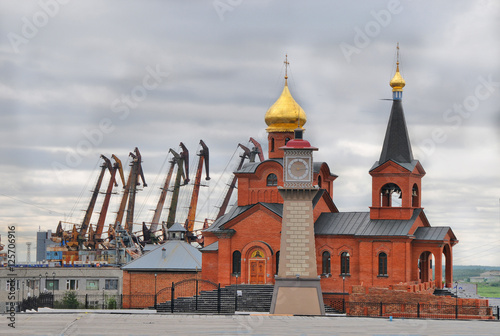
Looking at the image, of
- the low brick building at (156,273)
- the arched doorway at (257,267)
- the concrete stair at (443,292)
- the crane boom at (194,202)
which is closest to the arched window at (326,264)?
the arched doorway at (257,267)

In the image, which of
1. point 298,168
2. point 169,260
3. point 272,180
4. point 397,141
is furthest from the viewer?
point 169,260

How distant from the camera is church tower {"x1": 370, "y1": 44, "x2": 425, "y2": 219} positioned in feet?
188

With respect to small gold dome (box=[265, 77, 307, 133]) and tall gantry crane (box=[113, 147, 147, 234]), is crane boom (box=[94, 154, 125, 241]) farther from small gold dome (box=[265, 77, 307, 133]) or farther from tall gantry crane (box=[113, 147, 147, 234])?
small gold dome (box=[265, 77, 307, 133])

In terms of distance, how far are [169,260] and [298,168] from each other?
2080cm

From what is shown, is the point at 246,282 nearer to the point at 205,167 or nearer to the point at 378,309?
the point at 378,309

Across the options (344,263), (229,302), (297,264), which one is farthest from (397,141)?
(229,302)

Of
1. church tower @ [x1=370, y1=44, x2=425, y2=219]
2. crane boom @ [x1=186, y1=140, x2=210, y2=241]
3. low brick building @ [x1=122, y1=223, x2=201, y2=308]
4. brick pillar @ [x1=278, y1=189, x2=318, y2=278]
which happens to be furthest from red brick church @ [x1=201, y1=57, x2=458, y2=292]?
crane boom @ [x1=186, y1=140, x2=210, y2=241]

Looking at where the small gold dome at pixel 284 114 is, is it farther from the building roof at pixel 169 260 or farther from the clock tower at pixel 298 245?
the building roof at pixel 169 260

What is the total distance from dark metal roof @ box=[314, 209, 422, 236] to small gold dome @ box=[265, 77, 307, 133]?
21.3 feet

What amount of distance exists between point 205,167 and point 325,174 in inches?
1913

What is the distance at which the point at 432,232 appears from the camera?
57062 millimetres

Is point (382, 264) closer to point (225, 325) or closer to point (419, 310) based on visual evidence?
point (419, 310)

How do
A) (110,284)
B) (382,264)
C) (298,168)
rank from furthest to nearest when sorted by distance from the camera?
(110,284), (382,264), (298,168)

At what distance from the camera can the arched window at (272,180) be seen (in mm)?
60938
